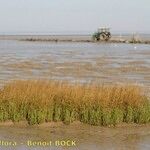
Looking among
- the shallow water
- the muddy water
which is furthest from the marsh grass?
the shallow water

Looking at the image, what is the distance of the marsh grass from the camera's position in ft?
49.6

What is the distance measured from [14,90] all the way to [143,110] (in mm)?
4517

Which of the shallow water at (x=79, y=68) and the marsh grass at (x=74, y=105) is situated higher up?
the marsh grass at (x=74, y=105)

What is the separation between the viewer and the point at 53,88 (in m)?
16.1

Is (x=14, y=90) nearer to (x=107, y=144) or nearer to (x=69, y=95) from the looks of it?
(x=69, y=95)

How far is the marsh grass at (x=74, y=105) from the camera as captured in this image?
15.1 meters

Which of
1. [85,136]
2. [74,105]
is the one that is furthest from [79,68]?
[85,136]

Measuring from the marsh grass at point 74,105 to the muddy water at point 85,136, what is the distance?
1.14 ft

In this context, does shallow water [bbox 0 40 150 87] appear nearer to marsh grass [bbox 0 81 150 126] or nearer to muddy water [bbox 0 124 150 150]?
marsh grass [bbox 0 81 150 126]

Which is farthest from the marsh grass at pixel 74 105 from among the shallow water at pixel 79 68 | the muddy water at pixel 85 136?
the shallow water at pixel 79 68

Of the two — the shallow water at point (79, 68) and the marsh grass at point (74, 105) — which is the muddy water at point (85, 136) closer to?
the marsh grass at point (74, 105)

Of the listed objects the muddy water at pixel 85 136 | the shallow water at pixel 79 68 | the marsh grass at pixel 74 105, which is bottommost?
the shallow water at pixel 79 68

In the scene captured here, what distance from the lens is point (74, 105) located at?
15219 mm

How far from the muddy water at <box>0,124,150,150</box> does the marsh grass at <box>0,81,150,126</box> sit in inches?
13.7
